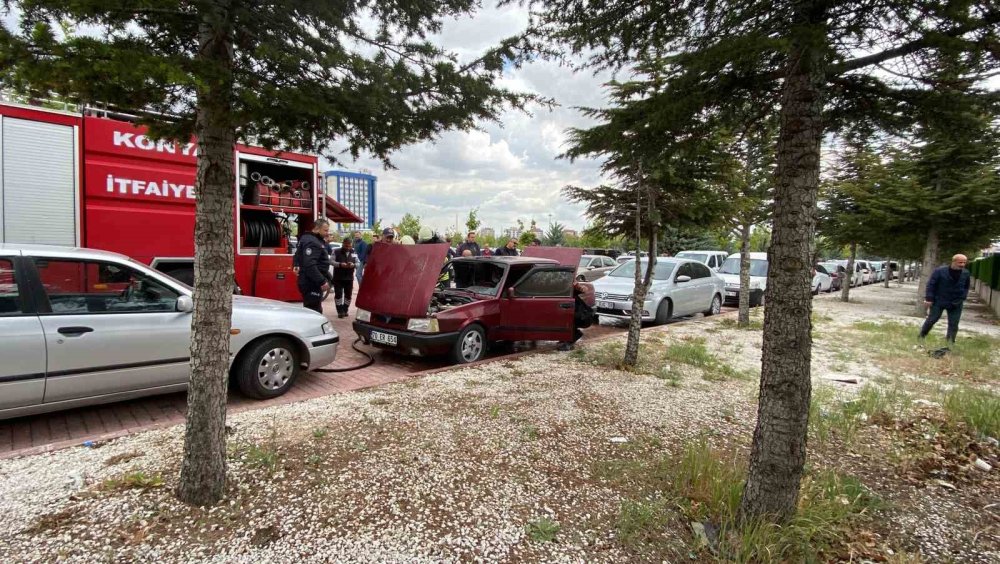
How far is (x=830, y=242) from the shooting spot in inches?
675

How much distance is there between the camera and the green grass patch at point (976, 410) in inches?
169

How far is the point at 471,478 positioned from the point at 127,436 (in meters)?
2.81

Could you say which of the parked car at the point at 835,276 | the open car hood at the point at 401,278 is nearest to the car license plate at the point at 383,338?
the open car hood at the point at 401,278

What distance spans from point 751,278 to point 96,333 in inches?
655

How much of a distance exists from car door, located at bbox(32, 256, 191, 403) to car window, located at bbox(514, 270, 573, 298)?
424 centimetres

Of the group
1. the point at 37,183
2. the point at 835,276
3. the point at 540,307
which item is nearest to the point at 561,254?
the point at 540,307

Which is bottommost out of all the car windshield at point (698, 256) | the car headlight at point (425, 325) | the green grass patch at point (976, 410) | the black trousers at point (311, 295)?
the green grass patch at point (976, 410)

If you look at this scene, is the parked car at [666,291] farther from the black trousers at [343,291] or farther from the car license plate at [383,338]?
the black trousers at [343,291]

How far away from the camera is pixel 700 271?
1241 centimetres

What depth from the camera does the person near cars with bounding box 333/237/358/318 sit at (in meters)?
9.84

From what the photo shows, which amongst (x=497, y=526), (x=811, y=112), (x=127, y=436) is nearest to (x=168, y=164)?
(x=127, y=436)

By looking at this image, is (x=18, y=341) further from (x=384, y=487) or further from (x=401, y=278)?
(x=401, y=278)

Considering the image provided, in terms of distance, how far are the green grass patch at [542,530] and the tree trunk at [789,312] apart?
41.3 inches

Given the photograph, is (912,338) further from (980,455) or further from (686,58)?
(686,58)
